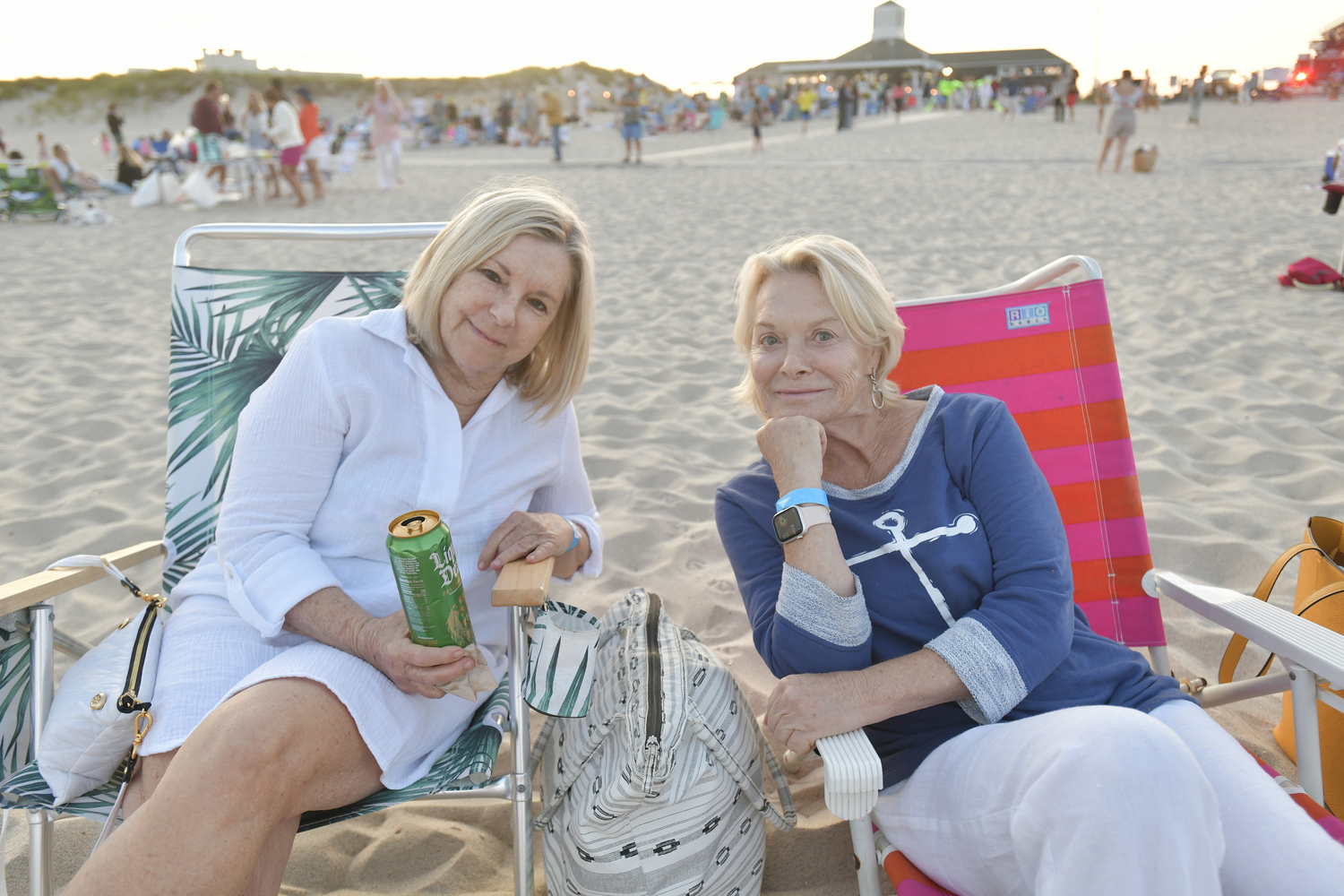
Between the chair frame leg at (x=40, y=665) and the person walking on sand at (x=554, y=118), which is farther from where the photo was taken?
the person walking on sand at (x=554, y=118)

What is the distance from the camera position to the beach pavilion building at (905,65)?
7225cm

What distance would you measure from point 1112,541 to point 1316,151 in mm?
17569

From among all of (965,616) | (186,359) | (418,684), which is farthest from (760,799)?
(186,359)

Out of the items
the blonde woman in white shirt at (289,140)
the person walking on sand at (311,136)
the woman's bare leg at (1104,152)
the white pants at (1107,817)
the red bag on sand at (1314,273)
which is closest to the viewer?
the white pants at (1107,817)

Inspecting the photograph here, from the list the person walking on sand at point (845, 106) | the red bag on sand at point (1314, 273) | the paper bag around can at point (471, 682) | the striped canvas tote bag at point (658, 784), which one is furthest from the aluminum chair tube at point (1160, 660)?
the person walking on sand at point (845, 106)

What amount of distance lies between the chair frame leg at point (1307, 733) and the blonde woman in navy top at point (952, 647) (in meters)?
0.21

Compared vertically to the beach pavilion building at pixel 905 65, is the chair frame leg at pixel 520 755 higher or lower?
lower

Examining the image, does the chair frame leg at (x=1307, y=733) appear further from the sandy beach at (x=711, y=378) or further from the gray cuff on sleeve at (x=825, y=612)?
the gray cuff on sleeve at (x=825, y=612)

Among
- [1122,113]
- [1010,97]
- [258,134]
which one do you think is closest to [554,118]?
[258,134]

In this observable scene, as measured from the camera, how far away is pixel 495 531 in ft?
6.25

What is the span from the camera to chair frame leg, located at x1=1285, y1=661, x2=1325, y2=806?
5.31 feet

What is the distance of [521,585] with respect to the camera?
1.69m

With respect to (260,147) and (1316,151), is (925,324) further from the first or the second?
(1316,151)

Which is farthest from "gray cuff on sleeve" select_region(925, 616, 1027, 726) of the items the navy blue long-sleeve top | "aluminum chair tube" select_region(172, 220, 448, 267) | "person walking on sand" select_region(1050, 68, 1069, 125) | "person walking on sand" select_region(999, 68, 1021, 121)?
"person walking on sand" select_region(999, 68, 1021, 121)
